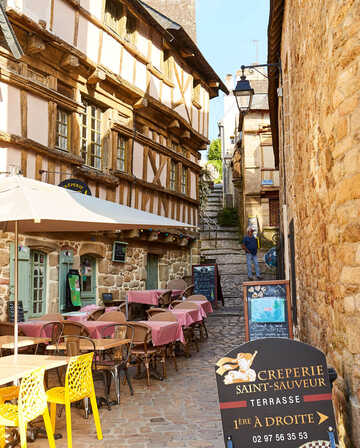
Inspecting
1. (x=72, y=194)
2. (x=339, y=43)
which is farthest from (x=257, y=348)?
(x=72, y=194)

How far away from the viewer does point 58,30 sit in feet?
29.3

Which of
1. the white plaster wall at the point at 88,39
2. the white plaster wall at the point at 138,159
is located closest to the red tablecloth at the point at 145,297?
the white plaster wall at the point at 138,159

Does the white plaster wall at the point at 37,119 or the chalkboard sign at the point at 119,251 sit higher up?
the white plaster wall at the point at 37,119

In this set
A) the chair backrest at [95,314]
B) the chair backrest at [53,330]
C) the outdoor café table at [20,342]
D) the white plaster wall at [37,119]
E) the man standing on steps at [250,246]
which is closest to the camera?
the outdoor café table at [20,342]

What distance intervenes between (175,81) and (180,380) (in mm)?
9319

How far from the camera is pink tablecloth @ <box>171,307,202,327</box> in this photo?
302 inches

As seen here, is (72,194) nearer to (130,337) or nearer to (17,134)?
(130,337)

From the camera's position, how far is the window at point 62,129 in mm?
9328

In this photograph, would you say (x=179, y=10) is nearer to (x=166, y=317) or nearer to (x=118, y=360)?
(x=166, y=317)

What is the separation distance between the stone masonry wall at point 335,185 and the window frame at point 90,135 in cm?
638

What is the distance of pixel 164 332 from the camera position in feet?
21.0


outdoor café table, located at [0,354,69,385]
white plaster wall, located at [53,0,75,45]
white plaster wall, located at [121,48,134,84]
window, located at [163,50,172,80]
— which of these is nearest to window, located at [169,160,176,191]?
window, located at [163,50,172,80]

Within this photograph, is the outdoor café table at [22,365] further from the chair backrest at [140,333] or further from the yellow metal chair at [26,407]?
the chair backrest at [140,333]

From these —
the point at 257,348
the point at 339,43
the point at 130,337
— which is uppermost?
the point at 339,43
